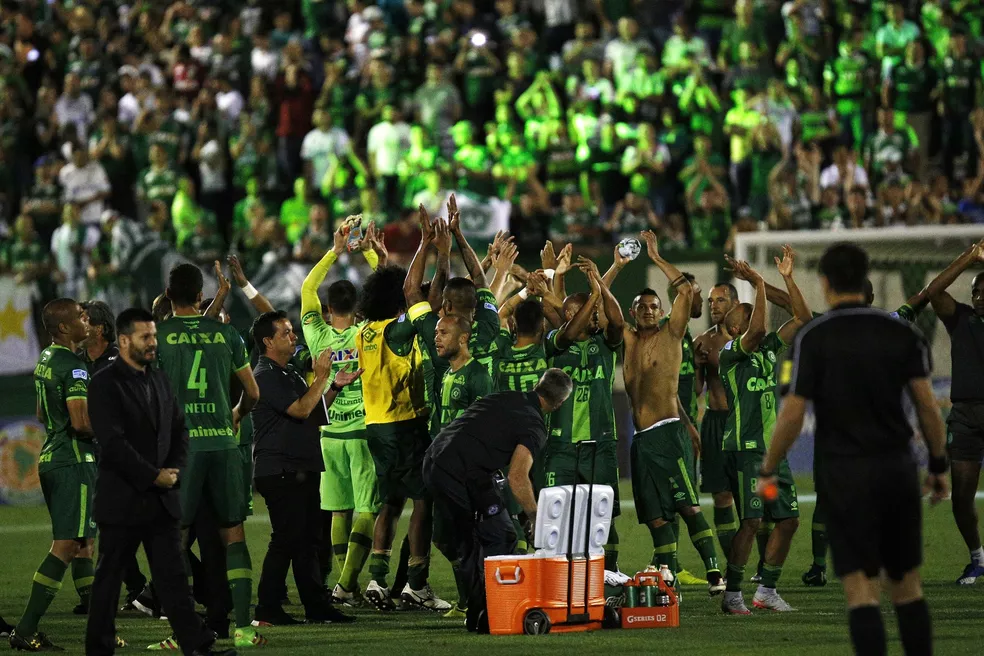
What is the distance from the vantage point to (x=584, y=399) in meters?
11.4

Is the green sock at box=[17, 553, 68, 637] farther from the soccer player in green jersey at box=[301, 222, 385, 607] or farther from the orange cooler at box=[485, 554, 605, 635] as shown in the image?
the orange cooler at box=[485, 554, 605, 635]

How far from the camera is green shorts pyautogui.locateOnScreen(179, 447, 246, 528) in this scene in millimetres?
9078

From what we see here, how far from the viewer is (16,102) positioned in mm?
25859

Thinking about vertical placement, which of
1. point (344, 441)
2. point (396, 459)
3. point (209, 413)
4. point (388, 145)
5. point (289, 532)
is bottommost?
point (289, 532)

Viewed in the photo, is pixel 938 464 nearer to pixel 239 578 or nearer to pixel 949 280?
pixel 949 280

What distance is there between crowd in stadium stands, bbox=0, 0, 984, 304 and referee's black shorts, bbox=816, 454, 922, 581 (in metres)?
11.7

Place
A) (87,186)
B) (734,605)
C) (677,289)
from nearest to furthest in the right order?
(734,605)
(677,289)
(87,186)

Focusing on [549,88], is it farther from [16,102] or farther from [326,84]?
[16,102]

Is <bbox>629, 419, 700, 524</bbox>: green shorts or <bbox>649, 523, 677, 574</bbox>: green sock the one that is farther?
<bbox>629, 419, 700, 524</bbox>: green shorts

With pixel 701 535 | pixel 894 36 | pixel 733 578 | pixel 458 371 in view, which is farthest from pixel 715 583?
pixel 894 36

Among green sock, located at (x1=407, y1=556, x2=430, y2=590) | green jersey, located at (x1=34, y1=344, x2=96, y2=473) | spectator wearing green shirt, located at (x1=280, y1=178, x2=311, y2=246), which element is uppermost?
spectator wearing green shirt, located at (x1=280, y1=178, x2=311, y2=246)

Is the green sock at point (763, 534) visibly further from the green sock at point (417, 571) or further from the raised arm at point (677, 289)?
the green sock at point (417, 571)

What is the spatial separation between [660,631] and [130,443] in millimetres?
3449

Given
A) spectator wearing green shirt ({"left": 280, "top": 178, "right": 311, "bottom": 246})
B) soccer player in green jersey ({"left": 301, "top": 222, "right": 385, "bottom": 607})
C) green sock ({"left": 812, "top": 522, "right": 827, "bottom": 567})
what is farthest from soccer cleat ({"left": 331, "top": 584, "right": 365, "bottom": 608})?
spectator wearing green shirt ({"left": 280, "top": 178, "right": 311, "bottom": 246})
